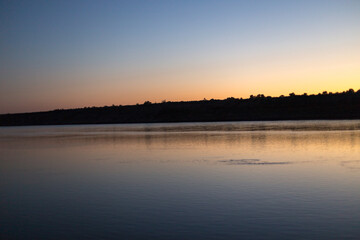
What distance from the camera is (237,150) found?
65.6 feet

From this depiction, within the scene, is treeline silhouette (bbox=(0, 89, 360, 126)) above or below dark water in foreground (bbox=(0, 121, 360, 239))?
above

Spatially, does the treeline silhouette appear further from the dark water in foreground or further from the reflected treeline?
the dark water in foreground

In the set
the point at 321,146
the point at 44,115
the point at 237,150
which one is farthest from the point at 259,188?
the point at 44,115

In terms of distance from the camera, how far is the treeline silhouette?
6919 centimetres

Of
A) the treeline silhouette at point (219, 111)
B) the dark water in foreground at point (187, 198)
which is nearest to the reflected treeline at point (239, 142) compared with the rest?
the dark water in foreground at point (187, 198)

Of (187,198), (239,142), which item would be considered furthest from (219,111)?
(187,198)

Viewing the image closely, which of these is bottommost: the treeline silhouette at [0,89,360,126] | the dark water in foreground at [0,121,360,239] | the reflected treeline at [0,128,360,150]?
the dark water in foreground at [0,121,360,239]

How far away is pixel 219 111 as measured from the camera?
8369 cm

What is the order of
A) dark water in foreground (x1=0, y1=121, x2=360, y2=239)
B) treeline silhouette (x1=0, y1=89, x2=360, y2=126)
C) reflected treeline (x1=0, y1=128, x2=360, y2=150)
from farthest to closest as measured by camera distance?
1. treeline silhouette (x1=0, y1=89, x2=360, y2=126)
2. reflected treeline (x1=0, y1=128, x2=360, y2=150)
3. dark water in foreground (x1=0, y1=121, x2=360, y2=239)

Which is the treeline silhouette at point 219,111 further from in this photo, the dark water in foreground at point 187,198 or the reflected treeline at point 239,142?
the dark water in foreground at point 187,198

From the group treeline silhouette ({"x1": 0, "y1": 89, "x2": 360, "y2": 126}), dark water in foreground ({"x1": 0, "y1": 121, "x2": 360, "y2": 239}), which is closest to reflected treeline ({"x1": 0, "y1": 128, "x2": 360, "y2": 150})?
dark water in foreground ({"x1": 0, "y1": 121, "x2": 360, "y2": 239})

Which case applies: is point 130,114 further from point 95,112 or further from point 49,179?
point 49,179

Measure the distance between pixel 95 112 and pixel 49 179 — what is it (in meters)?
93.1

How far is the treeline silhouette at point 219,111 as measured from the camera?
69.2 m
